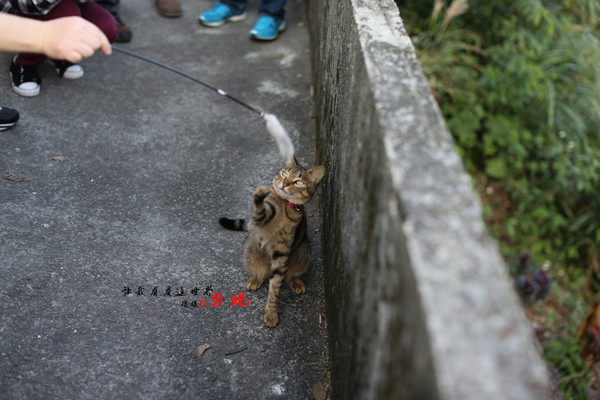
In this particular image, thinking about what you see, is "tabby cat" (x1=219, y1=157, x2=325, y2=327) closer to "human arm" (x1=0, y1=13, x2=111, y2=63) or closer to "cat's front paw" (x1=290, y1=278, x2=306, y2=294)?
"cat's front paw" (x1=290, y1=278, x2=306, y2=294)

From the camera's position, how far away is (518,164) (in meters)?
4.88

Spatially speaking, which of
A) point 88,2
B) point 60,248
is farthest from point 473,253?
point 88,2

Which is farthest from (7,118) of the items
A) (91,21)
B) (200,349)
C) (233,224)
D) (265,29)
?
(265,29)

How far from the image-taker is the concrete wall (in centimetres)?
92

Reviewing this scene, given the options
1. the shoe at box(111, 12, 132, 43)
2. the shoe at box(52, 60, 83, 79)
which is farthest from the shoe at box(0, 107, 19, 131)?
the shoe at box(111, 12, 132, 43)

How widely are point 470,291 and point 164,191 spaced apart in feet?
7.64

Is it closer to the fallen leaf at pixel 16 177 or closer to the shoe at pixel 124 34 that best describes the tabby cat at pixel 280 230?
the fallen leaf at pixel 16 177

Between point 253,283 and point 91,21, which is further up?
point 91,21

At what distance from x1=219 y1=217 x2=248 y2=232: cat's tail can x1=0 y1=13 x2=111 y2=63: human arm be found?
1.02 metres

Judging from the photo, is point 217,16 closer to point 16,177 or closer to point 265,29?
point 265,29

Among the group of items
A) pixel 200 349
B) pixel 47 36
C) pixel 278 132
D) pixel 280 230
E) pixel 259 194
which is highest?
pixel 47 36

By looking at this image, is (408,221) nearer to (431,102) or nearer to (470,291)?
(470,291)

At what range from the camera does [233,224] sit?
104 inches

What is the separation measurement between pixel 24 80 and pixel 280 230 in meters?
2.42
